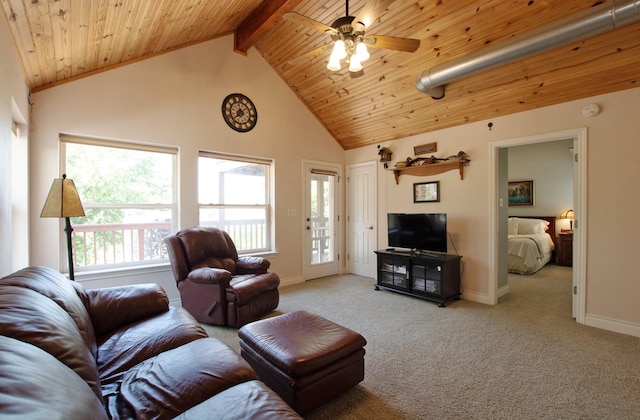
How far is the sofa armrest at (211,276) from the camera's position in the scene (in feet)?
9.54

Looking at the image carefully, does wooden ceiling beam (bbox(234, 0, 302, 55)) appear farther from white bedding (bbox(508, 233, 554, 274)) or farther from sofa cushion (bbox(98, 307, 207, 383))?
white bedding (bbox(508, 233, 554, 274))

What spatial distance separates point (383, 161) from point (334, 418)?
3891 mm

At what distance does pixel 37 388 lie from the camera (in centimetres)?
72

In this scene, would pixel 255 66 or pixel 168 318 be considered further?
pixel 255 66

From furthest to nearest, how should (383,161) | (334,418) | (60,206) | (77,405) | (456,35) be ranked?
(383,161) < (456,35) < (60,206) < (334,418) < (77,405)

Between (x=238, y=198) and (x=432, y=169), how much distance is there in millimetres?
2959

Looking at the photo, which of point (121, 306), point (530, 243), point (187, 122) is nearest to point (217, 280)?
point (121, 306)

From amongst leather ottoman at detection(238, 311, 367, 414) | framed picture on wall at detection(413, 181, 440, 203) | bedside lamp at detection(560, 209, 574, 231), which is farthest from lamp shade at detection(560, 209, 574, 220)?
leather ottoman at detection(238, 311, 367, 414)

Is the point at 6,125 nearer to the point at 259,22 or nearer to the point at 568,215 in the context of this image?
the point at 259,22

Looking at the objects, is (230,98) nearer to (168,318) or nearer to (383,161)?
(383,161)

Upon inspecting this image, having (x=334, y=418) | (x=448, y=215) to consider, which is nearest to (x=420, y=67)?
(x=448, y=215)

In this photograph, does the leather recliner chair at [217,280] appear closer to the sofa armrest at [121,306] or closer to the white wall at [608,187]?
the sofa armrest at [121,306]

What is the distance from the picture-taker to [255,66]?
173 inches

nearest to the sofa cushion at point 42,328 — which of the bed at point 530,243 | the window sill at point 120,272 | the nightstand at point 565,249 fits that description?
the window sill at point 120,272
